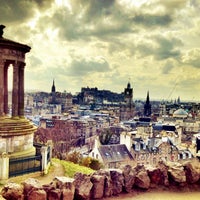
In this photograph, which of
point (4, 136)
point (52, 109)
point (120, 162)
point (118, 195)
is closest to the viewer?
point (118, 195)

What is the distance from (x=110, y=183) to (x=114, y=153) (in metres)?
45.4

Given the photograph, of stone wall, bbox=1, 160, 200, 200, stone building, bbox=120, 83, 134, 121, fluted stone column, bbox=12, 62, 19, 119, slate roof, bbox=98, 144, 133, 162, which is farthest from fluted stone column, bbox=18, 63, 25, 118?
stone building, bbox=120, 83, 134, 121

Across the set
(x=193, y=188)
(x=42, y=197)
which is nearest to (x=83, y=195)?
(x=42, y=197)

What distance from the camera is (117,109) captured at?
172625mm

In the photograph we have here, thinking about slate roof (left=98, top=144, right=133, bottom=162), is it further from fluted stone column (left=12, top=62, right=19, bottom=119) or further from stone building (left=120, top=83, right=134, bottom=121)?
stone building (left=120, top=83, right=134, bottom=121)

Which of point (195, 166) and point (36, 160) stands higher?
point (195, 166)

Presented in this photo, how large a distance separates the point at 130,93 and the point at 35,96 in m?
54.2

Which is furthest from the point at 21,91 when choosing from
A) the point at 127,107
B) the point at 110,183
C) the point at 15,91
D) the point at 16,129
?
the point at 127,107

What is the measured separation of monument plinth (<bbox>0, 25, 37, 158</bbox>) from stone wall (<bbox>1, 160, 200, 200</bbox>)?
9.40 m

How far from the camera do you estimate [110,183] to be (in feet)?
28.6

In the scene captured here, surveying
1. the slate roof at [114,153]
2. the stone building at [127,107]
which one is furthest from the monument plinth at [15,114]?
the stone building at [127,107]

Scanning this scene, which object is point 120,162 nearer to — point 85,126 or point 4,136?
point 4,136

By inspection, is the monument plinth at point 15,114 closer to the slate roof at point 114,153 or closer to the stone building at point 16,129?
the stone building at point 16,129

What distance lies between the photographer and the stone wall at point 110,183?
24.5 ft
